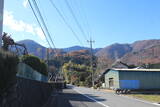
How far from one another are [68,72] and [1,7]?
108 meters

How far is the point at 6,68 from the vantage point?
684cm

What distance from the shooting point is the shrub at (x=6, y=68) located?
6.68 m

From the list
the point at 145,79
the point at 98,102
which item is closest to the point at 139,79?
the point at 145,79

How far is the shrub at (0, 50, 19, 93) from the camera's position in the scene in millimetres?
6684

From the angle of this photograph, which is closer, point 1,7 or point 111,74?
point 1,7

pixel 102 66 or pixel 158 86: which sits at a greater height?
pixel 102 66

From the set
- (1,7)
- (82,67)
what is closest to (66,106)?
(1,7)

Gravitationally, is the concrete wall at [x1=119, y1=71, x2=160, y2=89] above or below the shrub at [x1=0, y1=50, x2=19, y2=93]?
above

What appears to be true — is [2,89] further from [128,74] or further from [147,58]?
[147,58]

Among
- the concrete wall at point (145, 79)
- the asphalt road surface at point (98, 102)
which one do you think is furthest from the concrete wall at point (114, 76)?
the asphalt road surface at point (98, 102)

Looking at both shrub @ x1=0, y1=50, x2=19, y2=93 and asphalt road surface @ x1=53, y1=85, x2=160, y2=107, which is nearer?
shrub @ x1=0, y1=50, x2=19, y2=93

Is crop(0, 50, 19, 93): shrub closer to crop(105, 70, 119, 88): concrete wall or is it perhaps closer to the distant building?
the distant building

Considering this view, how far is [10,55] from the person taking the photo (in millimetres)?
7195

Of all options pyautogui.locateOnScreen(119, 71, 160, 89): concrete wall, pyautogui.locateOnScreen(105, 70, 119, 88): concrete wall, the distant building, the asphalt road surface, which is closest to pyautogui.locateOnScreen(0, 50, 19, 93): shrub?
the asphalt road surface
